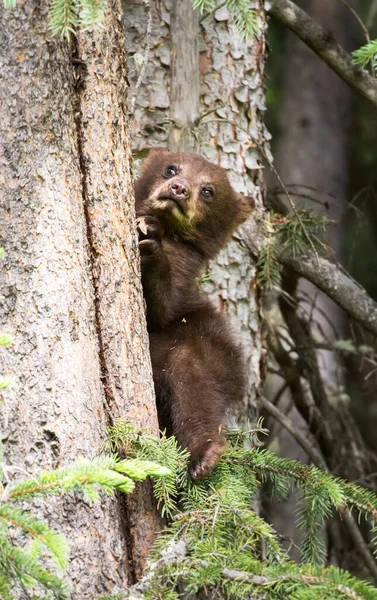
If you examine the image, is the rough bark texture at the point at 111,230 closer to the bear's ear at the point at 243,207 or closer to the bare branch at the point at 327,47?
the bear's ear at the point at 243,207

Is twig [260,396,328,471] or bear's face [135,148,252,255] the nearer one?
bear's face [135,148,252,255]

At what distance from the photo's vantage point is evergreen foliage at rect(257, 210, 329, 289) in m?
4.81

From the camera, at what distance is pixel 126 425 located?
8.98ft

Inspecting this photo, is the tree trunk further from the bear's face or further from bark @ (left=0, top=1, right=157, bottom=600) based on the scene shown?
bark @ (left=0, top=1, right=157, bottom=600)

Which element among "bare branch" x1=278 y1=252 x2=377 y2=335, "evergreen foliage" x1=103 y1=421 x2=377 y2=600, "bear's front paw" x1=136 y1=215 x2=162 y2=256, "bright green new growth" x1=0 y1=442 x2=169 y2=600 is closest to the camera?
"bright green new growth" x1=0 y1=442 x2=169 y2=600

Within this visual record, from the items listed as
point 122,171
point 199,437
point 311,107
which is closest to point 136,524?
point 199,437

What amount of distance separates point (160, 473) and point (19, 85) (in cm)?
→ 134

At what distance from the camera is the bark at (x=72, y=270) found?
2512 mm

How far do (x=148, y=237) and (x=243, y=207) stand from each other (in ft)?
3.48

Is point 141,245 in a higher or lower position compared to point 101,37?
lower

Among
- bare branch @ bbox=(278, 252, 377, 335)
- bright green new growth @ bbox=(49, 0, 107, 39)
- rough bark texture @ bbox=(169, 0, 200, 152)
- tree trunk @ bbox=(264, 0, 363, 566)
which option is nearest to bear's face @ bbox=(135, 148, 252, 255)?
rough bark texture @ bbox=(169, 0, 200, 152)

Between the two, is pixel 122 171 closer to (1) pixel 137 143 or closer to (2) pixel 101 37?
(2) pixel 101 37

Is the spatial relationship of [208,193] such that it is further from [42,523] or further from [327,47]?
[42,523]

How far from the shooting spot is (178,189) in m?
4.21
